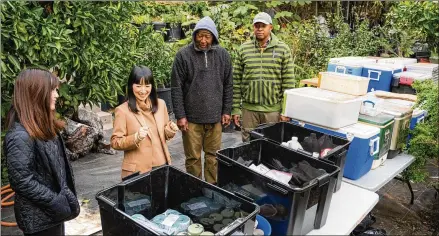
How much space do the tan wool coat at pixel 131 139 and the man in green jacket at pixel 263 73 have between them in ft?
3.87

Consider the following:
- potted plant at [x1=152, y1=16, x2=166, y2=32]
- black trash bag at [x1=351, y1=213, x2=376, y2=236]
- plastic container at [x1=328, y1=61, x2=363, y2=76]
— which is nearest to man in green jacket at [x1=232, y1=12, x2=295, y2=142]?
plastic container at [x1=328, y1=61, x2=363, y2=76]

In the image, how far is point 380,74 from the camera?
4020 millimetres

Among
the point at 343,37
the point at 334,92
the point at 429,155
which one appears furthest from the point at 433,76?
the point at 343,37

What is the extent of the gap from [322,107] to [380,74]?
1766 mm

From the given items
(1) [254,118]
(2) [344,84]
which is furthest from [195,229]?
(1) [254,118]

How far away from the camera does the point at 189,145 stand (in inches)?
135

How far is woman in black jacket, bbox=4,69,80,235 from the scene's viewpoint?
6.35 ft

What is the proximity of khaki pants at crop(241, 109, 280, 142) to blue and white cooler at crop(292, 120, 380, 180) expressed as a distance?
947 millimetres

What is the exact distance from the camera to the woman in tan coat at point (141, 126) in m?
2.53

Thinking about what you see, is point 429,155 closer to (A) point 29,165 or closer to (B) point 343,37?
(A) point 29,165

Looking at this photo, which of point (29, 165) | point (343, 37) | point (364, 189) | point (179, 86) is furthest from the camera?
point (343, 37)

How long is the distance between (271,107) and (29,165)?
2272 millimetres

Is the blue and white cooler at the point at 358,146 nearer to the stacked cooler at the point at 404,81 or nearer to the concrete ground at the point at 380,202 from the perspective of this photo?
the concrete ground at the point at 380,202

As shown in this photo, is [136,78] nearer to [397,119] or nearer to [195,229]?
[195,229]
